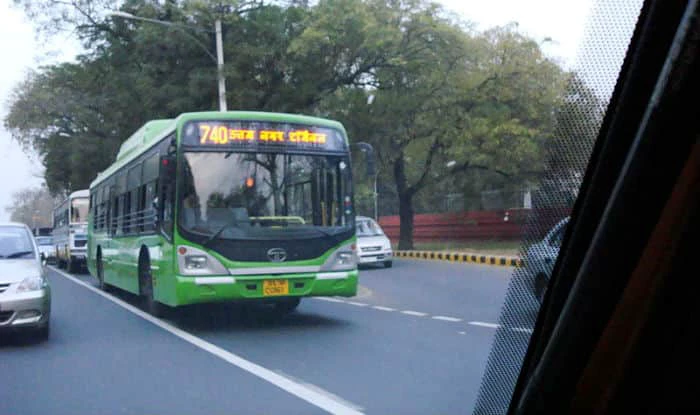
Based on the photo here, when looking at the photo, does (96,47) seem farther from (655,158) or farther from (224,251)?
(655,158)

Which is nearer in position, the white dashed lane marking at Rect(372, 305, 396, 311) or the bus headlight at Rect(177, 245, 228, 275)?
the bus headlight at Rect(177, 245, 228, 275)

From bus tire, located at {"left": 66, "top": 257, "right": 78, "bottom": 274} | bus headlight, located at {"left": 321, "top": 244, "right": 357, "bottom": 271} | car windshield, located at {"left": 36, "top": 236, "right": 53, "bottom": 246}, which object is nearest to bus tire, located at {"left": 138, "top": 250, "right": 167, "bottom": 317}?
bus headlight, located at {"left": 321, "top": 244, "right": 357, "bottom": 271}

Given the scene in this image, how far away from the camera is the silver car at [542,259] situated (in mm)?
2275

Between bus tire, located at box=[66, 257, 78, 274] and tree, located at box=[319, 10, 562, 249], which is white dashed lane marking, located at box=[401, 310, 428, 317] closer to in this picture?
tree, located at box=[319, 10, 562, 249]

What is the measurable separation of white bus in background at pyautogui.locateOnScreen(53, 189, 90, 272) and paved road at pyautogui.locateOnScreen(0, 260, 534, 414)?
1338 cm

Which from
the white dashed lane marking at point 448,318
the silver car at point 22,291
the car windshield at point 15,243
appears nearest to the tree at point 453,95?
the white dashed lane marking at point 448,318

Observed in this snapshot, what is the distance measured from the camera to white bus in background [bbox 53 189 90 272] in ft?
85.8

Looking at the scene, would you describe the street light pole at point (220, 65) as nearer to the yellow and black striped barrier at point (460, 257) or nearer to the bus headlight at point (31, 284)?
the yellow and black striped barrier at point (460, 257)

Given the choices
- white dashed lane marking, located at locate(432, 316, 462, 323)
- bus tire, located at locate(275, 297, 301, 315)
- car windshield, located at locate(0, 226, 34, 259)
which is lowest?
white dashed lane marking, located at locate(432, 316, 462, 323)

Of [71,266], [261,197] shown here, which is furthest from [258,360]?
[71,266]

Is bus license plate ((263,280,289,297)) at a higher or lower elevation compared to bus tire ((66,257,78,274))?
higher

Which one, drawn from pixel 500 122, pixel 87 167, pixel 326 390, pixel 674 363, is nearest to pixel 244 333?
pixel 326 390

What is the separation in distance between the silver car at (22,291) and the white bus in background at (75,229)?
1617 centimetres

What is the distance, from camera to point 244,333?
9.78 metres
